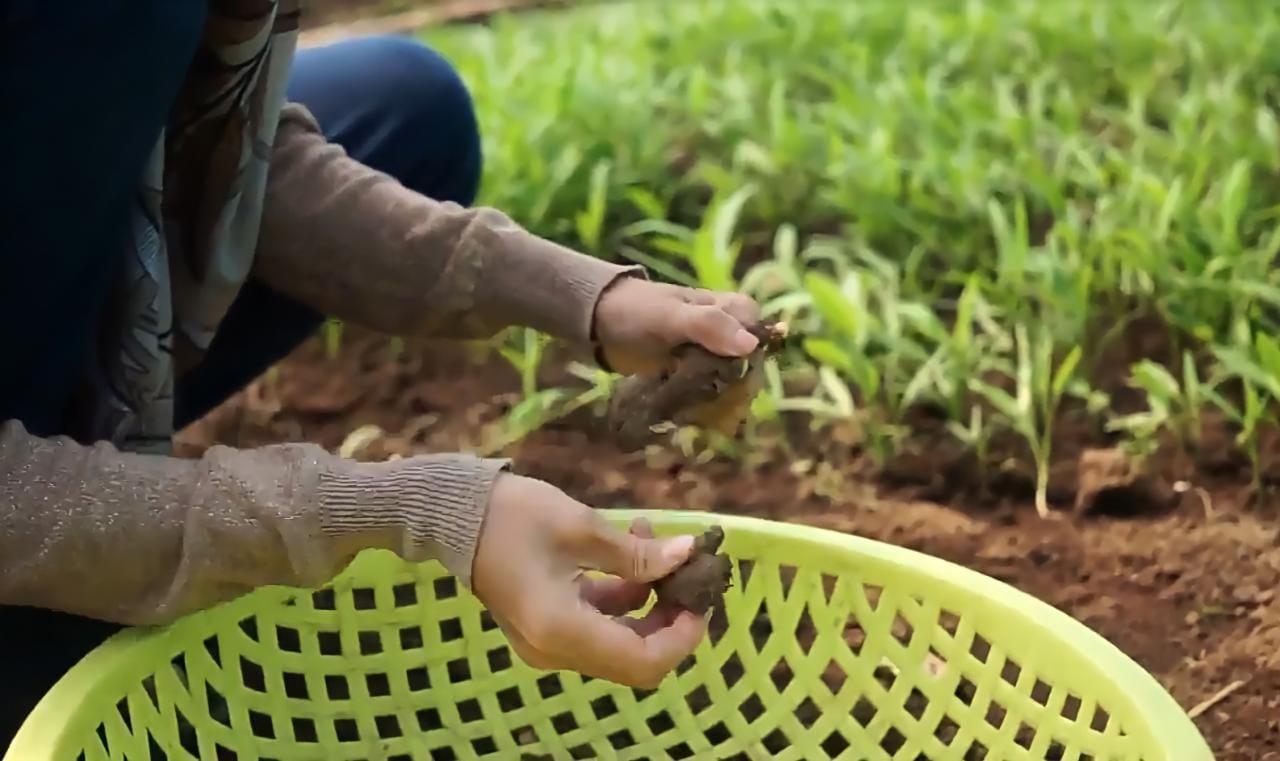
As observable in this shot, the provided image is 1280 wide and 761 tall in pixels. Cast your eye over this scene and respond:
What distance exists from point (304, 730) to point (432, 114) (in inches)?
18.0

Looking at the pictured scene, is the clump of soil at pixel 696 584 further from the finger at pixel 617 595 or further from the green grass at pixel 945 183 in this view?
the green grass at pixel 945 183

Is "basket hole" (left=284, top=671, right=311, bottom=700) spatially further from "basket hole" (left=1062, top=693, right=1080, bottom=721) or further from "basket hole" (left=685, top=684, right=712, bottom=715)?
"basket hole" (left=1062, top=693, right=1080, bottom=721)

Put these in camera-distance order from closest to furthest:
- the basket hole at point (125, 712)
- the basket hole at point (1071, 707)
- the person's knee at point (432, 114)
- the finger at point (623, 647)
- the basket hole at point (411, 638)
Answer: the finger at point (623, 647), the basket hole at point (125, 712), the basket hole at point (1071, 707), the basket hole at point (411, 638), the person's knee at point (432, 114)

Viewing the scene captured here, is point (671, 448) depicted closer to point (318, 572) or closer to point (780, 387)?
point (780, 387)

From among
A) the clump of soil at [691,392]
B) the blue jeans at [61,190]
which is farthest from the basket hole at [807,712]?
the blue jeans at [61,190]

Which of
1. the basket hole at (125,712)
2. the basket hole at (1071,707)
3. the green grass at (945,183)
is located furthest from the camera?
the green grass at (945,183)

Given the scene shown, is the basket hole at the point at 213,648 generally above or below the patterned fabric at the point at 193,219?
below

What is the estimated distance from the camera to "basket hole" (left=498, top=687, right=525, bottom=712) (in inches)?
37.3

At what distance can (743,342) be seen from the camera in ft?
2.60

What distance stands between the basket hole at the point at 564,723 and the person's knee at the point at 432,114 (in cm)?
42

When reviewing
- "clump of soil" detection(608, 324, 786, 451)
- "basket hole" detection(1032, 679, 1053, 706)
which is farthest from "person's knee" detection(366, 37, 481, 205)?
"basket hole" detection(1032, 679, 1053, 706)

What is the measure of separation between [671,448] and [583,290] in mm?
393

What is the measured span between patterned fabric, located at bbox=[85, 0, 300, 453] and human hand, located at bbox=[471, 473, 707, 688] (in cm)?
28

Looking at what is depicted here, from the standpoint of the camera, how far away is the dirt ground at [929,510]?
3.03 feet
